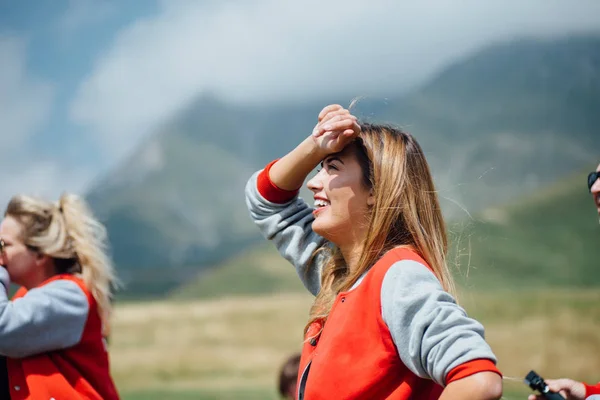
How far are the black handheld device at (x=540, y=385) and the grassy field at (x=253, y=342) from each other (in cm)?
1418

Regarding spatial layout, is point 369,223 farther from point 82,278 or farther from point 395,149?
point 82,278

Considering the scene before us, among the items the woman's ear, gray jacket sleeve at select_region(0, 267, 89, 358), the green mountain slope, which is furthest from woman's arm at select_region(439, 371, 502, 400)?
the green mountain slope

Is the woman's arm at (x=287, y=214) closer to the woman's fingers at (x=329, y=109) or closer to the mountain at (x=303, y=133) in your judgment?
the woman's fingers at (x=329, y=109)

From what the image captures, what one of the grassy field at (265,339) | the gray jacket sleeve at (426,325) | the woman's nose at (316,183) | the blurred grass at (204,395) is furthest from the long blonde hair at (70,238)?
the blurred grass at (204,395)

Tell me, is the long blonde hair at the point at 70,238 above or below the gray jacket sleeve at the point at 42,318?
above

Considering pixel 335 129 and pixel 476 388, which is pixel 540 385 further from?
pixel 335 129

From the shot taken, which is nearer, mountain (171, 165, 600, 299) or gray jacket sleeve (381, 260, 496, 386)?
gray jacket sleeve (381, 260, 496, 386)

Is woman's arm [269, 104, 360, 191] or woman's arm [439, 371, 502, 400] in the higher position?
woman's arm [269, 104, 360, 191]

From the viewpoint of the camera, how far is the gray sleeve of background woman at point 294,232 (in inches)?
132

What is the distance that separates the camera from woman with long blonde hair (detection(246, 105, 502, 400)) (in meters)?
2.35

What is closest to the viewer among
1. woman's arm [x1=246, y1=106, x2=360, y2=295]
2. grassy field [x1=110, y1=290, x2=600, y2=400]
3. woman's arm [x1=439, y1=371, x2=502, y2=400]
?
woman's arm [x1=439, y1=371, x2=502, y2=400]

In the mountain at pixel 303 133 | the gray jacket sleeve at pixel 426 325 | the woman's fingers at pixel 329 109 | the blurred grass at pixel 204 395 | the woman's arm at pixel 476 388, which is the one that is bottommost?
the blurred grass at pixel 204 395

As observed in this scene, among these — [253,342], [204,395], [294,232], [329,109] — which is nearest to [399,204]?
[329,109]

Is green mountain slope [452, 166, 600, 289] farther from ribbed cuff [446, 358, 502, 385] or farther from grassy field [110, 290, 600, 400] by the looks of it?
ribbed cuff [446, 358, 502, 385]
